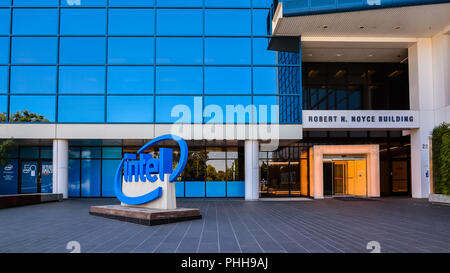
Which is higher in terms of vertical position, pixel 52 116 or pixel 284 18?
pixel 284 18

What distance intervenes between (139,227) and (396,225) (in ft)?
26.0

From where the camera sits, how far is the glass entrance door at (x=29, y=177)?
23.8 meters

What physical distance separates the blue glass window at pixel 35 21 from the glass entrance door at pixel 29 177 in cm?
814

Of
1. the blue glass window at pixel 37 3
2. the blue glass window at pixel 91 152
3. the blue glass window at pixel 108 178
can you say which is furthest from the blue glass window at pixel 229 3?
the blue glass window at pixel 108 178


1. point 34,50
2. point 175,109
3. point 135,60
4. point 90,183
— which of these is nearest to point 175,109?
point 175,109

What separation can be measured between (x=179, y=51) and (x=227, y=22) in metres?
3.33

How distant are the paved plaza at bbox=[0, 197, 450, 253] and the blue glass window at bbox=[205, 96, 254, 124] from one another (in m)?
7.86

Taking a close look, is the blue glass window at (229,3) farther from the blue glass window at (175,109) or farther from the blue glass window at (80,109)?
the blue glass window at (80,109)

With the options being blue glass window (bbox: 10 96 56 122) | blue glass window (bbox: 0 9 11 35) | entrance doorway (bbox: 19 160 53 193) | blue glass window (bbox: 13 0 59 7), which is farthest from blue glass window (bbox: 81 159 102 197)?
blue glass window (bbox: 13 0 59 7)

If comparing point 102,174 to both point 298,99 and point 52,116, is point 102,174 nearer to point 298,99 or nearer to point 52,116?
point 52,116

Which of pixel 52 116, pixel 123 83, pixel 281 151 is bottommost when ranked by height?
pixel 281 151

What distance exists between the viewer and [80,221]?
42.0ft
